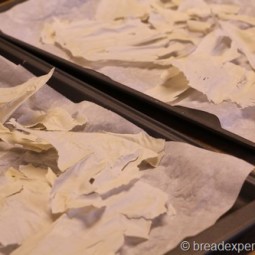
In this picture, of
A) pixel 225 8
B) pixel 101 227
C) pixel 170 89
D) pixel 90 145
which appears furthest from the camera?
pixel 225 8

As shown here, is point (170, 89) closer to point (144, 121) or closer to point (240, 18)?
point (144, 121)

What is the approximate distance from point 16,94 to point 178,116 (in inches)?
8.9

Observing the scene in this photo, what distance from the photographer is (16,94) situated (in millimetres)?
693

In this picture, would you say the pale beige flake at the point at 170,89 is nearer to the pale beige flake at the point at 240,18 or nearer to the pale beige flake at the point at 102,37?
the pale beige flake at the point at 102,37

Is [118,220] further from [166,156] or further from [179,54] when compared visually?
[179,54]

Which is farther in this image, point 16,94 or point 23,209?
point 16,94

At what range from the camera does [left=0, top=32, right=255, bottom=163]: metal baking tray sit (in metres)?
0.61

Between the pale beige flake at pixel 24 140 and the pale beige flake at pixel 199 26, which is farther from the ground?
the pale beige flake at pixel 199 26

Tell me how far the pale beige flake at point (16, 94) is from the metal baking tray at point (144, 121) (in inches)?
2.0

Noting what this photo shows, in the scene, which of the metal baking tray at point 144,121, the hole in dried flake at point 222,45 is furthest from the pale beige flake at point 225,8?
the metal baking tray at point 144,121

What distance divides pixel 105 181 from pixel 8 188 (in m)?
0.11

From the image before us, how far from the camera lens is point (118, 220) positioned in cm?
50

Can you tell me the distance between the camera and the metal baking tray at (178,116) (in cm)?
61

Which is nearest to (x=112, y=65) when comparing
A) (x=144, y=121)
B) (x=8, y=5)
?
(x=144, y=121)
